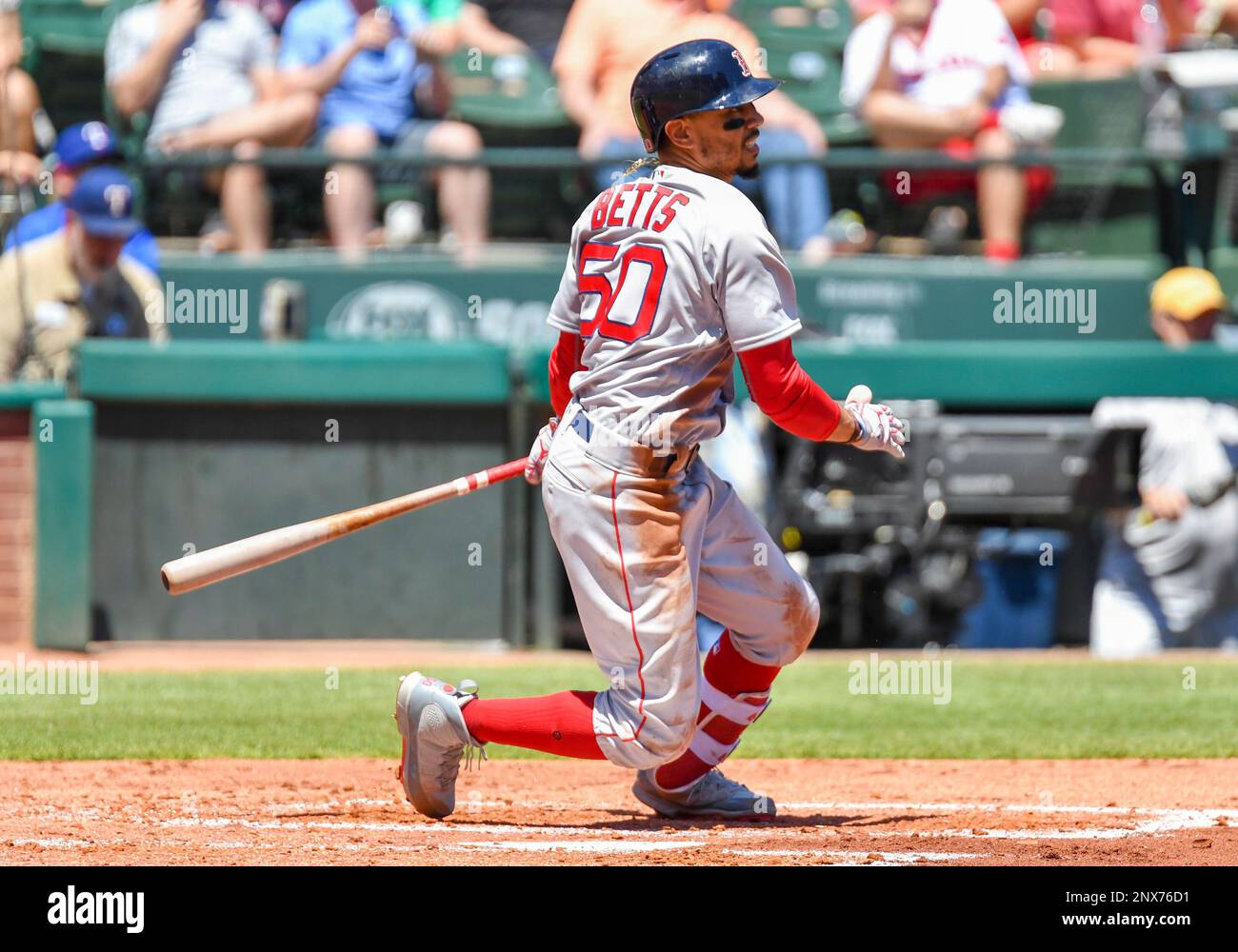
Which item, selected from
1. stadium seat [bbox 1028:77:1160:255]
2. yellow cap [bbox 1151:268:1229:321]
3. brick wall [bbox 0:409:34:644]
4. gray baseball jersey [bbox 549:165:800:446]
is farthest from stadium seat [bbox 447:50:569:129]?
gray baseball jersey [bbox 549:165:800:446]

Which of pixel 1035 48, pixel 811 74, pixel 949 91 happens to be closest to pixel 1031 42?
pixel 1035 48

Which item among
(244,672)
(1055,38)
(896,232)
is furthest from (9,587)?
→ (1055,38)

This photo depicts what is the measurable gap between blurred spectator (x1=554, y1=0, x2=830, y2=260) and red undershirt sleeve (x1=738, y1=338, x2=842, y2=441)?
232 inches

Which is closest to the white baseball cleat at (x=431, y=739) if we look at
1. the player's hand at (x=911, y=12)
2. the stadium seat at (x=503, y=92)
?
the stadium seat at (x=503, y=92)

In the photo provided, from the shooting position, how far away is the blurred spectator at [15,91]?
10164 mm

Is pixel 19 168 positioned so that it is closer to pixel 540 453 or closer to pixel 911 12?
pixel 911 12

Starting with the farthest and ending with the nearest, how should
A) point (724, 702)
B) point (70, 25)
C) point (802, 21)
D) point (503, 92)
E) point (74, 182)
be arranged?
point (70, 25)
point (802, 21)
point (503, 92)
point (74, 182)
point (724, 702)

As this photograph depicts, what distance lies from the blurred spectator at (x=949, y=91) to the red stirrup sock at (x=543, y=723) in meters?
6.37

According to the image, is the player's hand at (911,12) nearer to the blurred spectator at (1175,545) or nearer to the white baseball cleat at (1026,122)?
Answer: the white baseball cleat at (1026,122)

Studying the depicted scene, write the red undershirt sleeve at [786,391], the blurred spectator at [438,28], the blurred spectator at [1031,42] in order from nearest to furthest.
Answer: the red undershirt sleeve at [786,391] < the blurred spectator at [438,28] < the blurred spectator at [1031,42]

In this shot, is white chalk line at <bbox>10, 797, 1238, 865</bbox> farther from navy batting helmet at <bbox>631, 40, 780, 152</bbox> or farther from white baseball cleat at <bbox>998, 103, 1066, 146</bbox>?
white baseball cleat at <bbox>998, 103, 1066, 146</bbox>

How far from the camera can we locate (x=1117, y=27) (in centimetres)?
1087

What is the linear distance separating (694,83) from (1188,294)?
227 inches

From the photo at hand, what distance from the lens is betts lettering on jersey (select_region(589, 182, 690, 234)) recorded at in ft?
13.5
